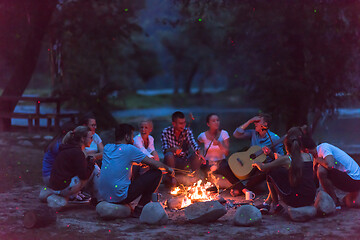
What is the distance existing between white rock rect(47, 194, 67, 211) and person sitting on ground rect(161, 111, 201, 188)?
212 cm

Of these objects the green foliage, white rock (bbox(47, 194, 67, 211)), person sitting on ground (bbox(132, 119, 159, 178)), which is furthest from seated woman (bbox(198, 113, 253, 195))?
the green foliage

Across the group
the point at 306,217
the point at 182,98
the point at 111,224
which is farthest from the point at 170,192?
the point at 182,98

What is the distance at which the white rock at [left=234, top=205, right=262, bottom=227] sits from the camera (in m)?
5.79

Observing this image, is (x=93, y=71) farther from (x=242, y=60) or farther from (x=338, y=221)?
(x=338, y=221)

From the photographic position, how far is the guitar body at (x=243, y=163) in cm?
730

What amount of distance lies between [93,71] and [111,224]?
25387 mm

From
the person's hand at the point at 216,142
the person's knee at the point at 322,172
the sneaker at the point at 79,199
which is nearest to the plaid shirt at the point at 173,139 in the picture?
the person's hand at the point at 216,142

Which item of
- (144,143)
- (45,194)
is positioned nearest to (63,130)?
(45,194)

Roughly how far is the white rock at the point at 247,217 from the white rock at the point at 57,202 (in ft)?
7.77

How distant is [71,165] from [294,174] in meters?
2.90

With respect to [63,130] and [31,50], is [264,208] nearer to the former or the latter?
[63,130]

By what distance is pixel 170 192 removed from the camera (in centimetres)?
794

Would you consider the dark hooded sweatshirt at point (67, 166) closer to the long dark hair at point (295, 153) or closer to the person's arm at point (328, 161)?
the long dark hair at point (295, 153)

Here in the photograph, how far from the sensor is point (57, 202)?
21.2 ft
